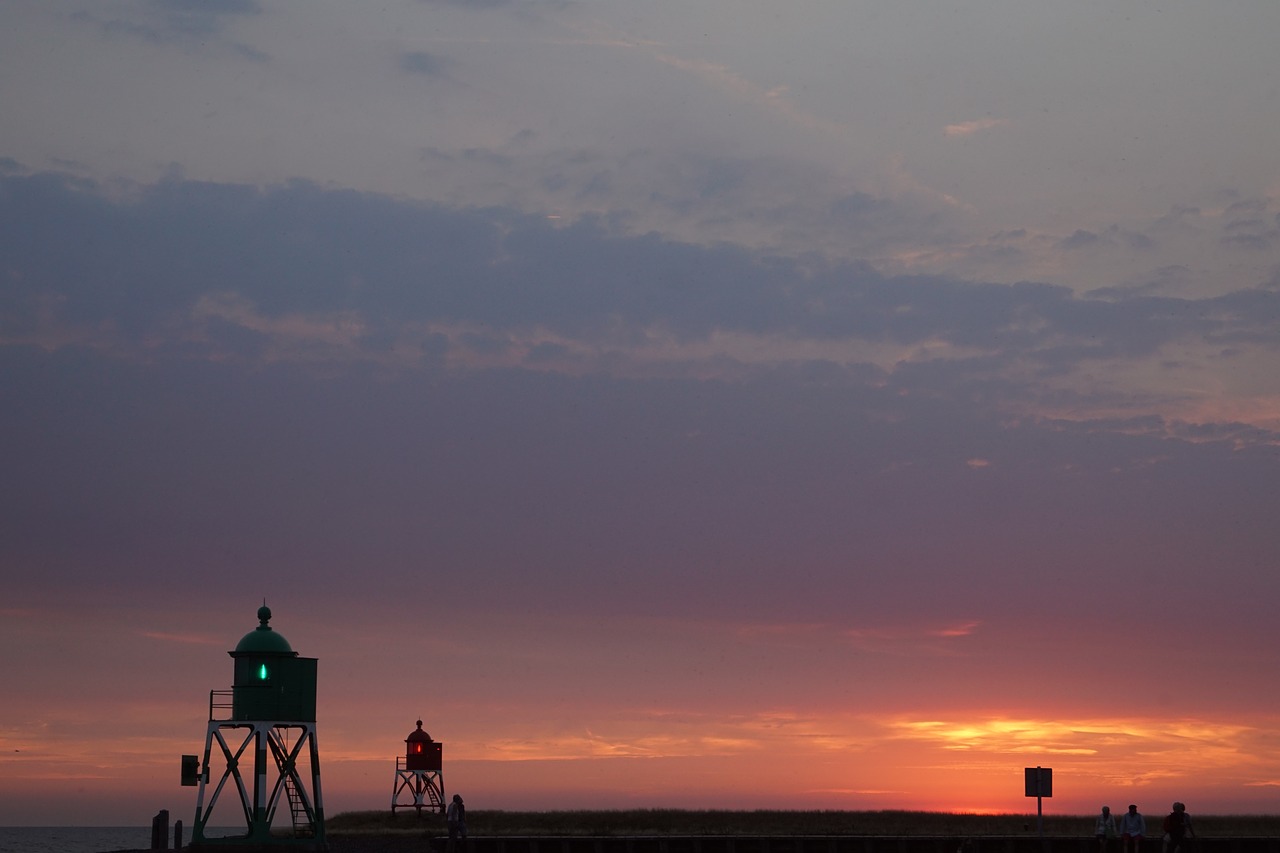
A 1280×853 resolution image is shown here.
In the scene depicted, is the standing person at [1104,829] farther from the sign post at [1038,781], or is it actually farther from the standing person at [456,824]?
the standing person at [456,824]

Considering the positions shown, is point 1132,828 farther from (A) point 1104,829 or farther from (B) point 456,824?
(B) point 456,824

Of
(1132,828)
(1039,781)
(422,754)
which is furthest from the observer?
(422,754)

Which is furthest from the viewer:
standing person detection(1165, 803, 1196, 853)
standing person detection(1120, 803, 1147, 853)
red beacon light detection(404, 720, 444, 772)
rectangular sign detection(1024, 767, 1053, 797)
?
red beacon light detection(404, 720, 444, 772)

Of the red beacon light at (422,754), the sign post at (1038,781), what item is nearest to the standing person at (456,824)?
the sign post at (1038,781)

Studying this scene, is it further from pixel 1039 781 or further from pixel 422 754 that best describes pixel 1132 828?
pixel 422 754

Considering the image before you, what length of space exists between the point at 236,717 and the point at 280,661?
8.83ft

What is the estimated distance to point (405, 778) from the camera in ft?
304

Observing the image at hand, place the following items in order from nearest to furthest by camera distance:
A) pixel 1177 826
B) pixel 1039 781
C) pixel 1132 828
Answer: pixel 1177 826 < pixel 1132 828 < pixel 1039 781

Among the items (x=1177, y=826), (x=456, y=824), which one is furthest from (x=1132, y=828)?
(x=456, y=824)

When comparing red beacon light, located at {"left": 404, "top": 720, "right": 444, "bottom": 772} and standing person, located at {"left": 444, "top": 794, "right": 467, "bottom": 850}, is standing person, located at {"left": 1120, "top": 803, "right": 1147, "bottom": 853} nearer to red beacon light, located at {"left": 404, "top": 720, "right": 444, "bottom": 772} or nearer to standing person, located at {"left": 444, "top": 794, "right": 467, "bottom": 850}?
standing person, located at {"left": 444, "top": 794, "right": 467, "bottom": 850}

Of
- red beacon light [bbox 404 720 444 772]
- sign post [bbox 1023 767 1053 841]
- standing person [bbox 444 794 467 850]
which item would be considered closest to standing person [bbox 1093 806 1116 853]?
sign post [bbox 1023 767 1053 841]

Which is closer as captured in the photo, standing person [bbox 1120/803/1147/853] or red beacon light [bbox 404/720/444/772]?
standing person [bbox 1120/803/1147/853]

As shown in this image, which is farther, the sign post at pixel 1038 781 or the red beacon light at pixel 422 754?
the red beacon light at pixel 422 754

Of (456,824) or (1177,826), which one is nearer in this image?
(1177,826)
